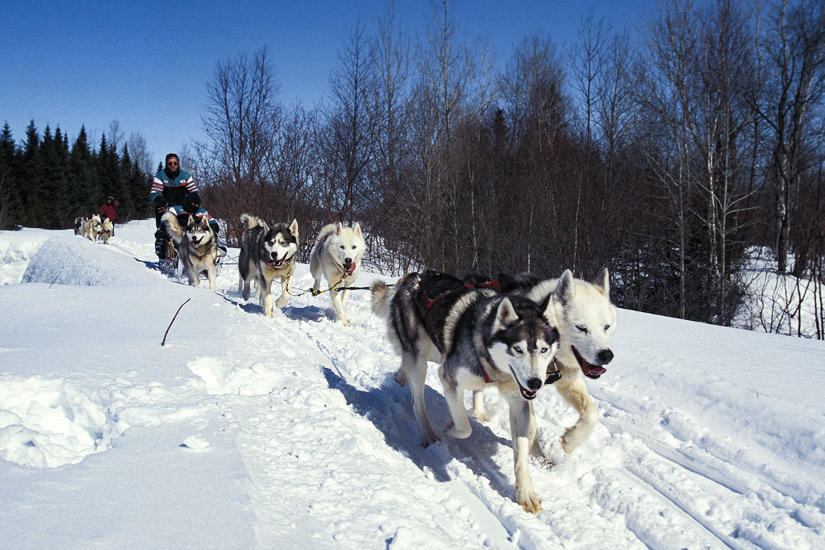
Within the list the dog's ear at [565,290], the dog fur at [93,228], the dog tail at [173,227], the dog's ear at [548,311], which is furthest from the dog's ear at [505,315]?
the dog fur at [93,228]

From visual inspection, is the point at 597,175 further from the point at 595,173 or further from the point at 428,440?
the point at 428,440

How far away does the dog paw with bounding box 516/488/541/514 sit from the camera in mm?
2549

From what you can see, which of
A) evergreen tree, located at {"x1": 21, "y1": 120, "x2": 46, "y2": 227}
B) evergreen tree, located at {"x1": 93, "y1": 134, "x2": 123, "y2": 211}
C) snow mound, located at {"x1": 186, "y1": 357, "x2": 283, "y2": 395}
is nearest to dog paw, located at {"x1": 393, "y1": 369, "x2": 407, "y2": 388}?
snow mound, located at {"x1": 186, "y1": 357, "x2": 283, "y2": 395}

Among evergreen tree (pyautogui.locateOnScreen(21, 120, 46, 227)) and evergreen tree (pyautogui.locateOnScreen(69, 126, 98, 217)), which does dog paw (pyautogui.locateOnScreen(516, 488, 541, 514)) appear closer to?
evergreen tree (pyautogui.locateOnScreen(21, 120, 46, 227))

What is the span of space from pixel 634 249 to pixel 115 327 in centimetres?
1200

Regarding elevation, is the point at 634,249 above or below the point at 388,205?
below

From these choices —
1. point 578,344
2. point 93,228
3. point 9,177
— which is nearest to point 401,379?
point 578,344

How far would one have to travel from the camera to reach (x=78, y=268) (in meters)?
9.01

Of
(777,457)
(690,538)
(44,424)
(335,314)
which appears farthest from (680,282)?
(44,424)

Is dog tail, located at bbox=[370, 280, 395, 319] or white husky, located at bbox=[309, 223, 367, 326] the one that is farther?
white husky, located at bbox=[309, 223, 367, 326]

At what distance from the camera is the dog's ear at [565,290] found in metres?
3.15

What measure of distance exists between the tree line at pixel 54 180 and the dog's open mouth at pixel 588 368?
45204mm

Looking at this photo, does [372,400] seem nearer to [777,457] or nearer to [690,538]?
[690,538]

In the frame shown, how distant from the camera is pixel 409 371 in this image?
144 inches
